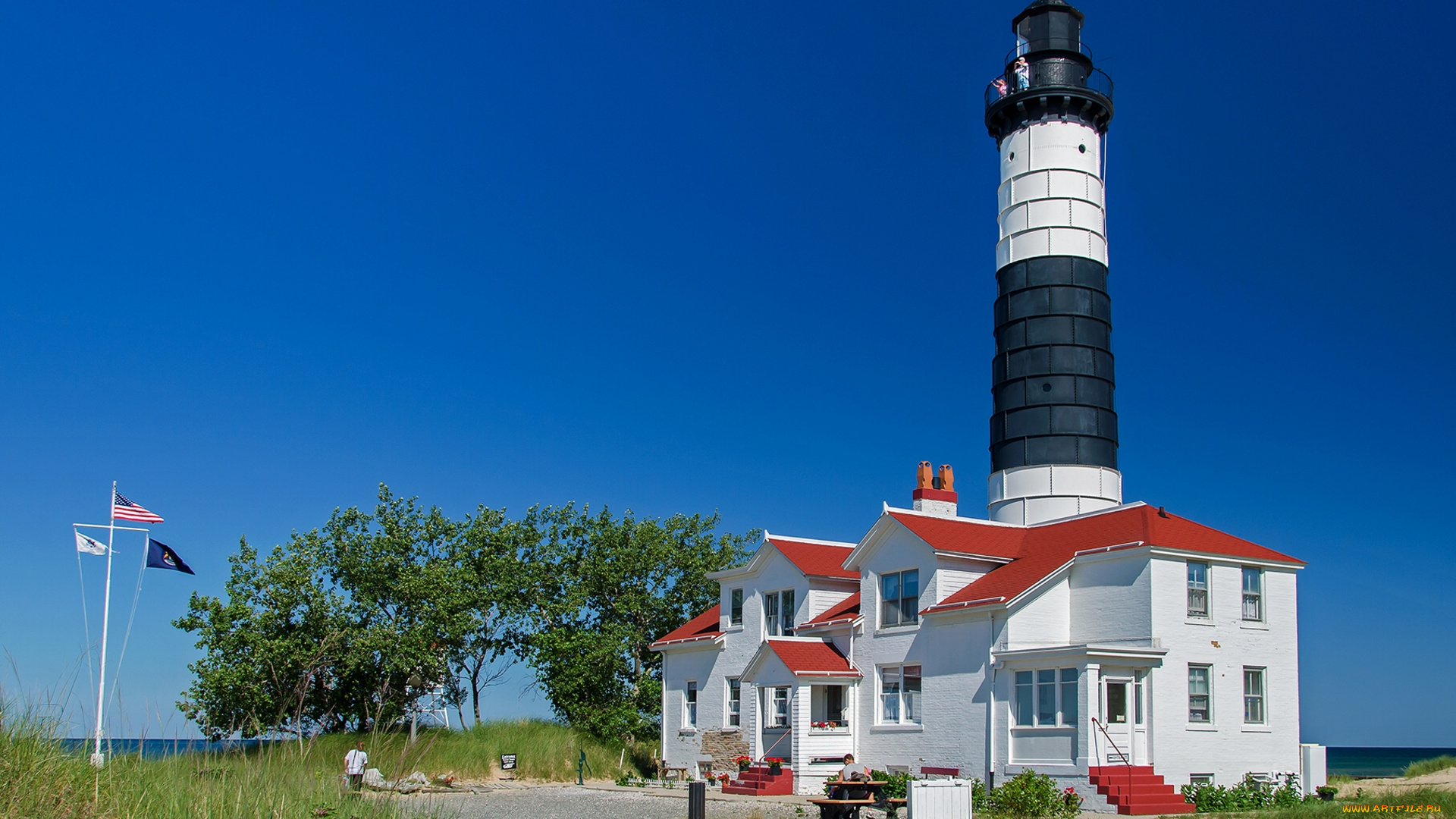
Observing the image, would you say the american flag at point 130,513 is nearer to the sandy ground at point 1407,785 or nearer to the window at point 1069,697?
the window at point 1069,697

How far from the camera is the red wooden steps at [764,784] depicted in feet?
91.2

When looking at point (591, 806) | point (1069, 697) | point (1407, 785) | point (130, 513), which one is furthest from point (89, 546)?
point (1407, 785)

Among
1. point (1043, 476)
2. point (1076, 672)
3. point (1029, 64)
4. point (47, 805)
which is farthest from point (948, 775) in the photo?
point (1029, 64)

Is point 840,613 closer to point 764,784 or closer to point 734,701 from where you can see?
point 734,701

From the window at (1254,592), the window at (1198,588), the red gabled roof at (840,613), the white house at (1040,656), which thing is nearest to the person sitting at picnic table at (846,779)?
Result: the white house at (1040,656)

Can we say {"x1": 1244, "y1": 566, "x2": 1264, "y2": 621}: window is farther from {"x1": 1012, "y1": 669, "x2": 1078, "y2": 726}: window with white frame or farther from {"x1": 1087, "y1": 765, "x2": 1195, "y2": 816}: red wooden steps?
{"x1": 1012, "y1": 669, "x2": 1078, "y2": 726}: window with white frame

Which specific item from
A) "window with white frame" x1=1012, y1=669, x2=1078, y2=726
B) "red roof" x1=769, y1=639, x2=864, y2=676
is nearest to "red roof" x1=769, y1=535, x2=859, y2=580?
"red roof" x1=769, y1=639, x2=864, y2=676

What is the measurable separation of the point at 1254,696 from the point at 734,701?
533 inches

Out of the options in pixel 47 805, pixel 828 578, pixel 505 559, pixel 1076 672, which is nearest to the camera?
pixel 47 805

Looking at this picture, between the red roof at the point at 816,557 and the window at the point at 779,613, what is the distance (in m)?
0.92

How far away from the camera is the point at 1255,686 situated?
25578 millimetres

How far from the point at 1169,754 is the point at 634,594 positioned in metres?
21.0

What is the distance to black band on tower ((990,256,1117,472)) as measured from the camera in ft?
110

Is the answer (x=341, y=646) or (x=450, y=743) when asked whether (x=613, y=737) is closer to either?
(x=450, y=743)
